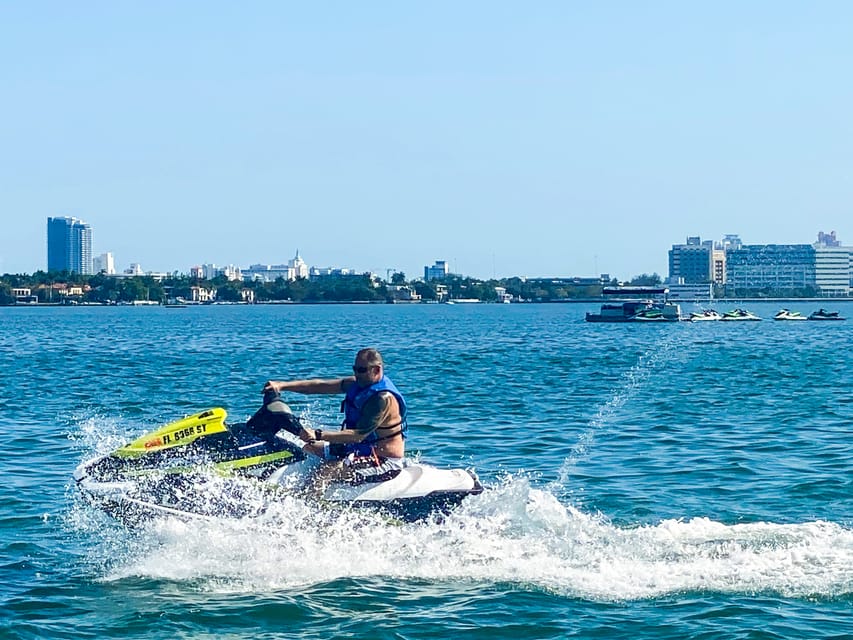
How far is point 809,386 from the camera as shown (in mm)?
32188

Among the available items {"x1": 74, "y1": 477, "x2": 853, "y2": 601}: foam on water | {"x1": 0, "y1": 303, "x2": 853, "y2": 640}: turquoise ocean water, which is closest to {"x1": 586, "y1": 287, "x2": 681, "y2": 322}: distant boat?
{"x1": 0, "y1": 303, "x2": 853, "y2": 640}: turquoise ocean water

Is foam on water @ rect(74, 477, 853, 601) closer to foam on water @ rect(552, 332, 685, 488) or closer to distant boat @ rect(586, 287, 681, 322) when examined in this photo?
foam on water @ rect(552, 332, 685, 488)

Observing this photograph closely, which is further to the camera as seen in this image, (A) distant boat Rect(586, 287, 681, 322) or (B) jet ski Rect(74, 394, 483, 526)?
(A) distant boat Rect(586, 287, 681, 322)

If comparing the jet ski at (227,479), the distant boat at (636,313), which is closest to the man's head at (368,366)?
the jet ski at (227,479)

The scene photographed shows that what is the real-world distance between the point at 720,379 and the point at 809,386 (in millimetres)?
3224

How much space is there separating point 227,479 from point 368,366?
158 cm

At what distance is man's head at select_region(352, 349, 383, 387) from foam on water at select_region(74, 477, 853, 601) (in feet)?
3.89

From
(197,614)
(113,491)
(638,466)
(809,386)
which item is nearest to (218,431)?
(113,491)

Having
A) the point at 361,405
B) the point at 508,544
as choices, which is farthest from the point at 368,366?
the point at 508,544

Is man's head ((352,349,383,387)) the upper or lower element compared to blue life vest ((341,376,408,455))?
upper

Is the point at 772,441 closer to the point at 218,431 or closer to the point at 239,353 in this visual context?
the point at 218,431

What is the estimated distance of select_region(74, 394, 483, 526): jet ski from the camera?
11.2 meters

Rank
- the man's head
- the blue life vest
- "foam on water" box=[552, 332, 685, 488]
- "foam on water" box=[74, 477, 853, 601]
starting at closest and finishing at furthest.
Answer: "foam on water" box=[74, 477, 853, 601] → the man's head → the blue life vest → "foam on water" box=[552, 332, 685, 488]

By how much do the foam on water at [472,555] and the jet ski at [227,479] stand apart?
0.44 ft
